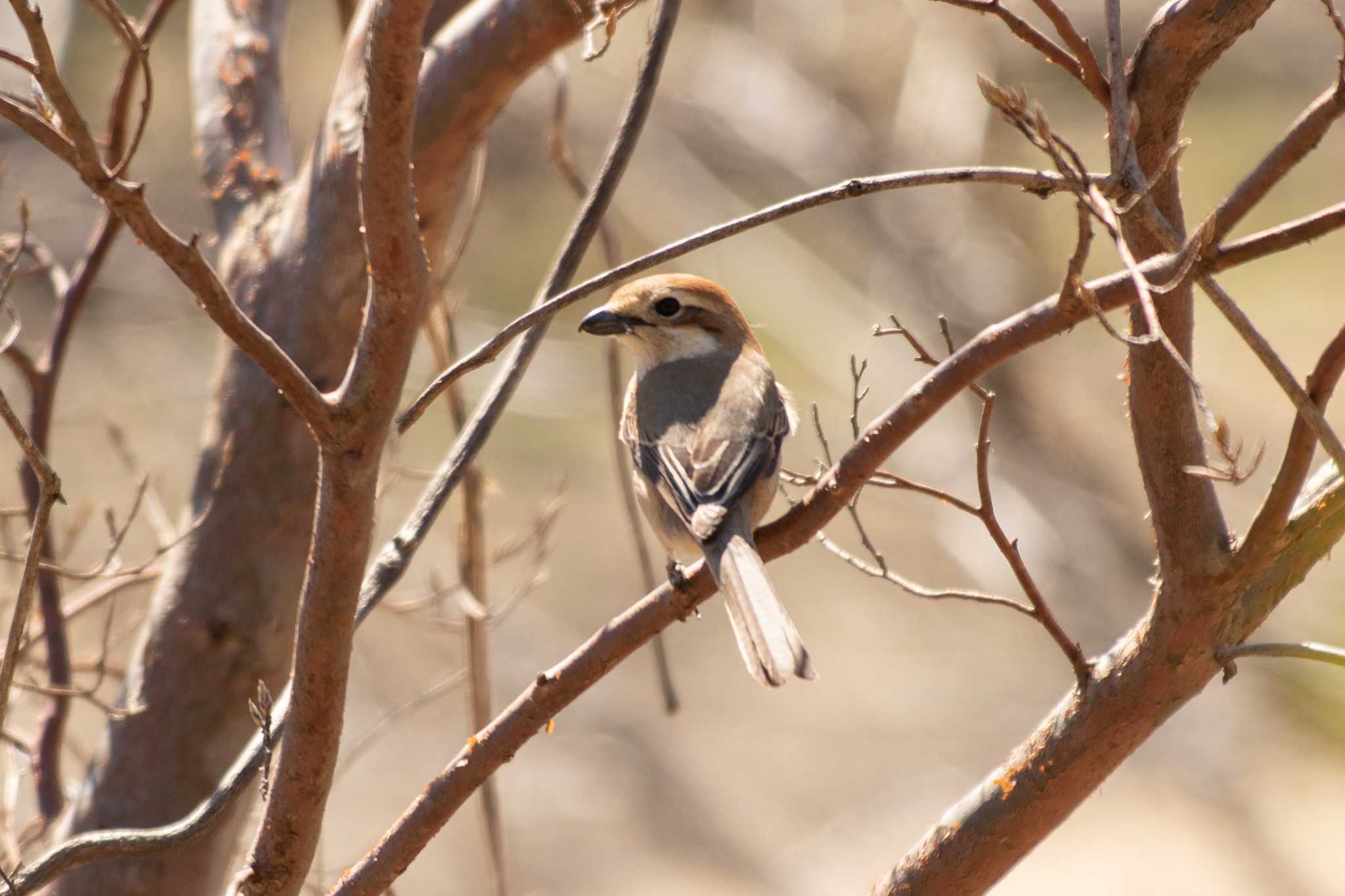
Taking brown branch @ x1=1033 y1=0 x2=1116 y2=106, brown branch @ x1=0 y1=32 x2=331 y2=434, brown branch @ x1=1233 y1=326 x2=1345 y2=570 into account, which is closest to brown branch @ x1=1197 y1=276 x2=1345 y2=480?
brown branch @ x1=1233 y1=326 x2=1345 y2=570

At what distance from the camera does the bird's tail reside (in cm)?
212

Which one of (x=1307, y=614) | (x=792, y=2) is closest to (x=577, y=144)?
(x=792, y=2)

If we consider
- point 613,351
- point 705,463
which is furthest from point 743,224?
point 613,351

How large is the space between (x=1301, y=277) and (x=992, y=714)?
4.68m

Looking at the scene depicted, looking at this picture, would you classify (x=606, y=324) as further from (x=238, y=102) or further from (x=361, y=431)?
(x=361, y=431)

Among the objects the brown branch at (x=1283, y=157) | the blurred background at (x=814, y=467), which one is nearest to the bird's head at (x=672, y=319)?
the brown branch at (x=1283, y=157)

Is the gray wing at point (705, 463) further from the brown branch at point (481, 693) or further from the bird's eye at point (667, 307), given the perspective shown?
the brown branch at point (481, 693)

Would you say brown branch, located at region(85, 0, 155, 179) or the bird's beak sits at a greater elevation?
the bird's beak

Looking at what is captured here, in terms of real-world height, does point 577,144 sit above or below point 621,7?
above

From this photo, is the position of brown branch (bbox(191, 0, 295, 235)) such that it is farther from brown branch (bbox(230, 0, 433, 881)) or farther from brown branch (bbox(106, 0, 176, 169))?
brown branch (bbox(230, 0, 433, 881))

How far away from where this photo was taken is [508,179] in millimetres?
12320

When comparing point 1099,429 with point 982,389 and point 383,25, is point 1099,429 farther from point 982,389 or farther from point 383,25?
point 383,25

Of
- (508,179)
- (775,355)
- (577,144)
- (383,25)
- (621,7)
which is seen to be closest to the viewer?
(383,25)

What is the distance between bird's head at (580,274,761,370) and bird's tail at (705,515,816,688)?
4.03ft
